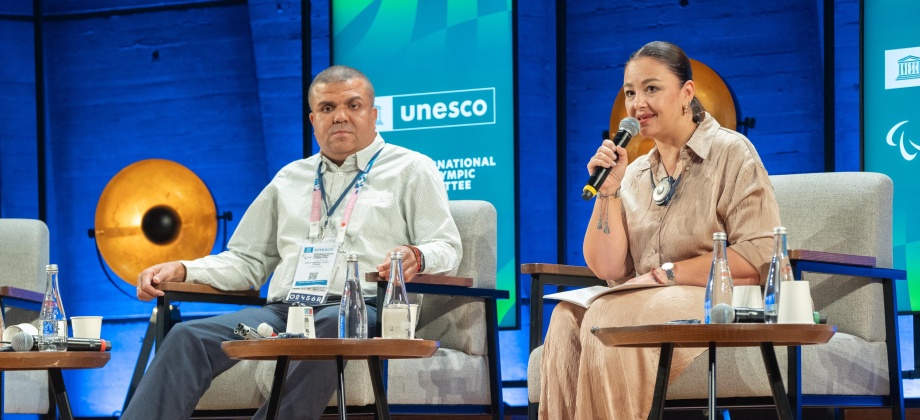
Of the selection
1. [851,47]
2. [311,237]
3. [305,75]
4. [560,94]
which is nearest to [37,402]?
[311,237]

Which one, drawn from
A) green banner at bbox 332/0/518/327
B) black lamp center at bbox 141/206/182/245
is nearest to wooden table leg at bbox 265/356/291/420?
green banner at bbox 332/0/518/327

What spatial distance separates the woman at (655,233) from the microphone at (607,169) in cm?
2

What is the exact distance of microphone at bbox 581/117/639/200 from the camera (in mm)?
2647

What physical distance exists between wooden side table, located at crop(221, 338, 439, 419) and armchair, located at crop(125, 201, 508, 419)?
507 millimetres

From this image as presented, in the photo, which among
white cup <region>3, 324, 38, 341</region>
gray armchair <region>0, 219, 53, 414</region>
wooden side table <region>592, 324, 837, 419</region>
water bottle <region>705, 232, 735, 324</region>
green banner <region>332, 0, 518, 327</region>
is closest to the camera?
wooden side table <region>592, 324, 837, 419</region>

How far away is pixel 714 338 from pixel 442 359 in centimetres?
138

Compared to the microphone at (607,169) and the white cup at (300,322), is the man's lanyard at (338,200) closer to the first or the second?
the white cup at (300,322)

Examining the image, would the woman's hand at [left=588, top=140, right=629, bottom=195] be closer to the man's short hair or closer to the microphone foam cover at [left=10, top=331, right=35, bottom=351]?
the man's short hair

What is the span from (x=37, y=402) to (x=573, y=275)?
71.0 inches

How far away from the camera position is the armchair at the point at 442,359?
3211 mm

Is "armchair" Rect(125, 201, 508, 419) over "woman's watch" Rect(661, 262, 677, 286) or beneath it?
beneath

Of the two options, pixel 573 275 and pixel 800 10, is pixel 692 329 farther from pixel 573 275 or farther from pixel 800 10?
pixel 800 10

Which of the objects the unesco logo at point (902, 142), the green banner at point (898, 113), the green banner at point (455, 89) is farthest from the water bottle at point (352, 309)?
the unesco logo at point (902, 142)

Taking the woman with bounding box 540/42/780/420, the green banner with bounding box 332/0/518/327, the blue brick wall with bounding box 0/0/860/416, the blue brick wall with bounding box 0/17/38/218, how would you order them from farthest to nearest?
1. the blue brick wall with bounding box 0/17/38/218
2. the blue brick wall with bounding box 0/0/860/416
3. the green banner with bounding box 332/0/518/327
4. the woman with bounding box 540/42/780/420
